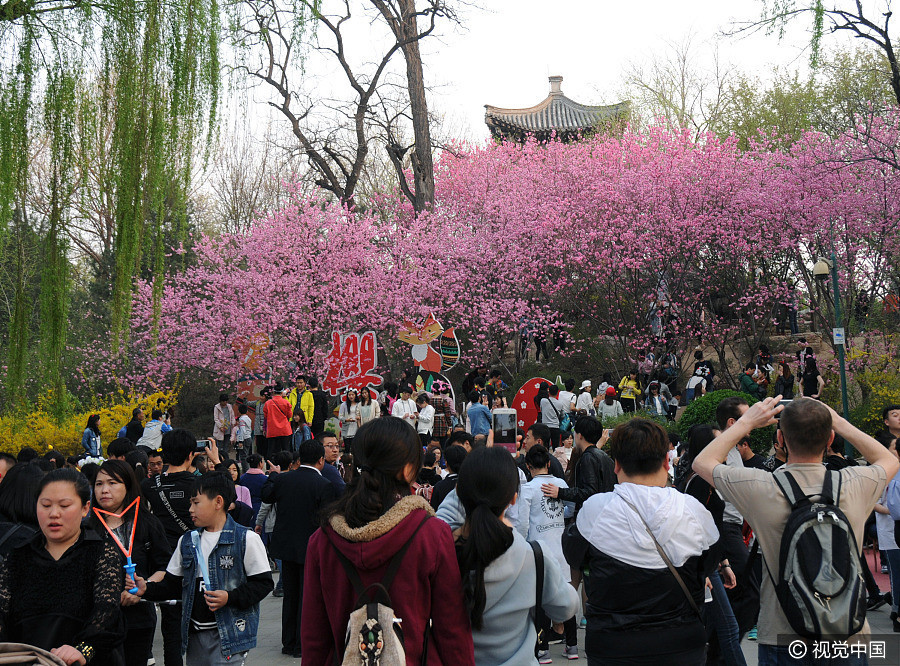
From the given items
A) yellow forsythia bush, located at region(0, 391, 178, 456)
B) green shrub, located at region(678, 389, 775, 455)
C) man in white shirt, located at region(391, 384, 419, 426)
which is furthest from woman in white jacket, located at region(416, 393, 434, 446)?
yellow forsythia bush, located at region(0, 391, 178, 456)

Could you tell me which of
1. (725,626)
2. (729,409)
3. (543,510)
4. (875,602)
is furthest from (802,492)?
(875,602)

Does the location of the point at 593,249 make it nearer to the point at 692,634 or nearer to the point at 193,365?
the point at 193,365

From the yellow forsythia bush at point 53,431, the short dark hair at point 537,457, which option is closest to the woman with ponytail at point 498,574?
the short dark hair at point 537,457

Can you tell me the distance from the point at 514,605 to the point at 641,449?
34.2 inches

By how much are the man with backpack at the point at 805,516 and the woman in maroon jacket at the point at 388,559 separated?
126 cm

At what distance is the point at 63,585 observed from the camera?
3.43 metres

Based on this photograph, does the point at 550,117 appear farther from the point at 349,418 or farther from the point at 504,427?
the point at 504,427

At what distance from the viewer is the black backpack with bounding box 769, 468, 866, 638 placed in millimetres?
3084

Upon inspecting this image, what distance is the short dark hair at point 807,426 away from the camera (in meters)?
3.29

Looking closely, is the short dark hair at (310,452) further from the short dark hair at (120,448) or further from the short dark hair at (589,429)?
the short dark hair at (589,429)

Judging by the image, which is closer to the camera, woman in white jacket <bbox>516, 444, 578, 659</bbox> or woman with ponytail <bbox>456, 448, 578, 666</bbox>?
woman with ponytail <bbox>456, 448, 578, 666</bbox>

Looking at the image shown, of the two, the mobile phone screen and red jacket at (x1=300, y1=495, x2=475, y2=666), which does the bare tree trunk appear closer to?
the mobile phone screen

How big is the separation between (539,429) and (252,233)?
54.6ft

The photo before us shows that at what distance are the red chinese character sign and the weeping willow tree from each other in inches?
415
